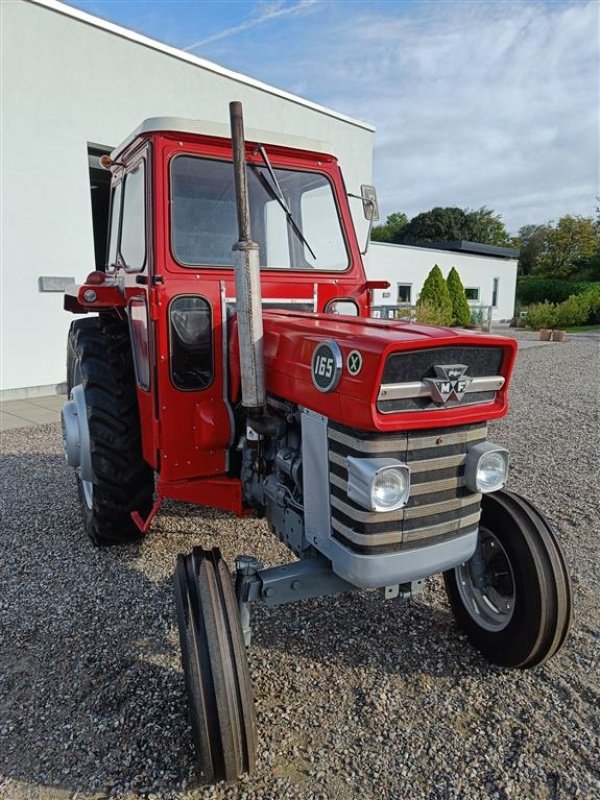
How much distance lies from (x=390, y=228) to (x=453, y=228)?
8.91 metres

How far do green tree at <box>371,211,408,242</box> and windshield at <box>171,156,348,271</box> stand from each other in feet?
Result: 147

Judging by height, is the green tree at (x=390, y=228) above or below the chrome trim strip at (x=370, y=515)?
above

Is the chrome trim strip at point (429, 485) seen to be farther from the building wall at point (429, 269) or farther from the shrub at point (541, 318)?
the shrub at point (541, 318)

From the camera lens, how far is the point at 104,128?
826cm

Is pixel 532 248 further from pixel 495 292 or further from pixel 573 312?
pixel 573 312

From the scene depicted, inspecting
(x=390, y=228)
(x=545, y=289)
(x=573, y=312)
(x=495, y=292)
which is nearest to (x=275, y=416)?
(x=573, y=312)

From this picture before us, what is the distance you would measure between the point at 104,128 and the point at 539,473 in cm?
741

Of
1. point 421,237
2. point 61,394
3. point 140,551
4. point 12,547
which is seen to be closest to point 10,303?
point 61,394

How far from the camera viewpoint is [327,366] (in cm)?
201

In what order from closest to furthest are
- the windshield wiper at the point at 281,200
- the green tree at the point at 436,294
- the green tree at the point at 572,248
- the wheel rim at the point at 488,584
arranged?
1. the wheel rim at the point at 488,584
2. the windshield wiper at the point at 281,200
3. the green tree at the point at 436,294
4. the green tree at the point at 572,248

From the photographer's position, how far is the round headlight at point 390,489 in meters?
1.85

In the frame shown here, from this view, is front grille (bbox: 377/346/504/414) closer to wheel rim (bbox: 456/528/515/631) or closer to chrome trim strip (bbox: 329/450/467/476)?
chrome trim strip (bbox: 329/450/467/476)

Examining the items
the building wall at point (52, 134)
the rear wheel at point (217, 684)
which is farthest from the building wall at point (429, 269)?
the rear wheel at point (217, 684)

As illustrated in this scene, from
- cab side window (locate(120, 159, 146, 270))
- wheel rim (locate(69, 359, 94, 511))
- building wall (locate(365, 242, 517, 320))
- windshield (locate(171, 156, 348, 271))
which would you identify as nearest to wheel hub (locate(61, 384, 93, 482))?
wheel rim (locate(69, 359, 94, 511))
